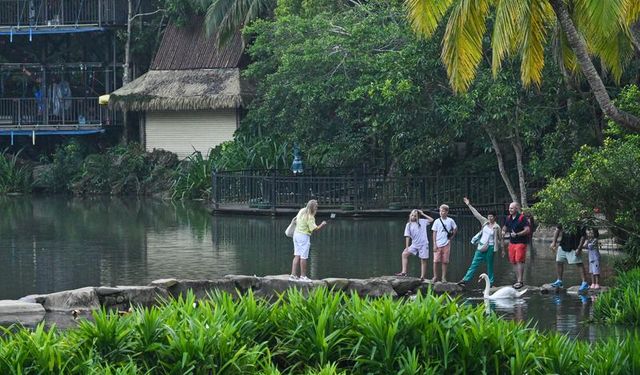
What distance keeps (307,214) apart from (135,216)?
1775 cm

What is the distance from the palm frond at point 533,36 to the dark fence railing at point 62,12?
32.0 metres

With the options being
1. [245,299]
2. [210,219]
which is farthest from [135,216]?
[245,299]

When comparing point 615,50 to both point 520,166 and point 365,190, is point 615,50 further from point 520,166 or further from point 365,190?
point 365,190

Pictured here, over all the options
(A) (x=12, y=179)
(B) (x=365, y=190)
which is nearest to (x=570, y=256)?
(B) (x=365, y=190)

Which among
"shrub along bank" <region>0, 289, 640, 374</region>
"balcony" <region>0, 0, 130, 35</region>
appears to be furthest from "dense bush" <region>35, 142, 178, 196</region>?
"shrub along bank" <region>0, 289, 640, 374</region>

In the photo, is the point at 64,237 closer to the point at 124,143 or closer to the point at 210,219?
the point at 210,219

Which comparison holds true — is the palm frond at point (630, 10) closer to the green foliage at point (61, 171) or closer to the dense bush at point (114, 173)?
the dense bush at point (114, 173)

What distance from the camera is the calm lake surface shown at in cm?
2345

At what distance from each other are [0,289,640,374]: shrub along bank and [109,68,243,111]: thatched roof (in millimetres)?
34108

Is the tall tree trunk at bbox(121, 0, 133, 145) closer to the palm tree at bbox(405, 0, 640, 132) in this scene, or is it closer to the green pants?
the green pants

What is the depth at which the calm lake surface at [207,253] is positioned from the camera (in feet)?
76.9

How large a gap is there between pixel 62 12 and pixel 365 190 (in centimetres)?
1954

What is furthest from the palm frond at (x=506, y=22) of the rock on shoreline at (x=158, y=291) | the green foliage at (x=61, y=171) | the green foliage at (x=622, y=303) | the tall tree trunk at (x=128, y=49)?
the tall tree trunk at (x=128, y=49)

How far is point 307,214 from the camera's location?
77.1 feet
